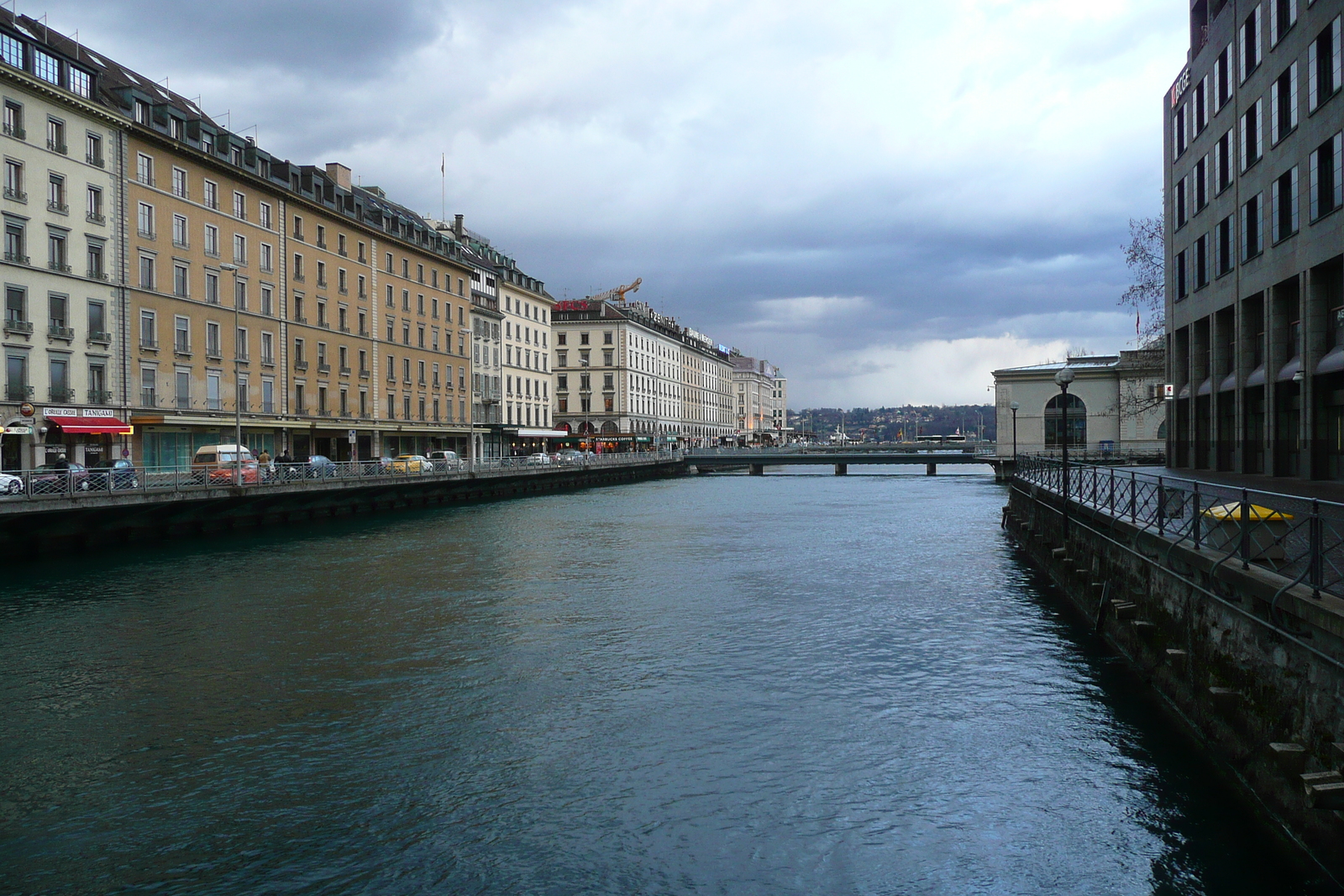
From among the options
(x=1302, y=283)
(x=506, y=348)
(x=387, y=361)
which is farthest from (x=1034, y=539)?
(x=506, y=348)

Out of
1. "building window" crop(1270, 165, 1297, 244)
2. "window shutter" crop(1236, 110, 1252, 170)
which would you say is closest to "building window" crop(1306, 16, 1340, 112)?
"building window" crop(1270, 165, 1297, 244)

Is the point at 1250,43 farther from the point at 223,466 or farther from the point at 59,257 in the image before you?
the point at 59,257

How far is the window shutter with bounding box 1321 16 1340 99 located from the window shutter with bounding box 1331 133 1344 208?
1.45 metres

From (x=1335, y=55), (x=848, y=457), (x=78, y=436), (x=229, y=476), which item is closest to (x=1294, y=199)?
(x=1335, y=55)

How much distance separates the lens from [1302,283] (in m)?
30.9

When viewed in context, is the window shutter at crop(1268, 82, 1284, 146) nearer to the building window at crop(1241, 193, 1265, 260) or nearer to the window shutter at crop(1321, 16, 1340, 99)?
the building window at crop(1241, 193, 1265, 260)

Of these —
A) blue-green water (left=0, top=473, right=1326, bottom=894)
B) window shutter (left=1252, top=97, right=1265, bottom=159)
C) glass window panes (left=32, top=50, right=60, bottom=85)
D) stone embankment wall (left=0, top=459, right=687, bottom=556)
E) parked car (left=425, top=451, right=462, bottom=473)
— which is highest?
glass window panes (left=32, top=50, right=60, bottom=85)

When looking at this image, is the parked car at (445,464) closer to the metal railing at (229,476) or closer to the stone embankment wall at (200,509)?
the metal railing at (229,476)

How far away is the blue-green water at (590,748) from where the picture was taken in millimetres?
9664

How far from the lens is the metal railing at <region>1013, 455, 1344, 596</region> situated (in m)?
9.66

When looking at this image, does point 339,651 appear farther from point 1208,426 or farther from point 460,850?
point 1208,426

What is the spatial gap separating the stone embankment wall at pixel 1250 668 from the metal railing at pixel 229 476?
30.6 m

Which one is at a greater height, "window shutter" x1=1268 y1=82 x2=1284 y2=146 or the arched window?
"window shutter" x1=1268 y1=82 x2=1284 y2=146

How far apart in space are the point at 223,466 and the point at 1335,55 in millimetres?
42570
